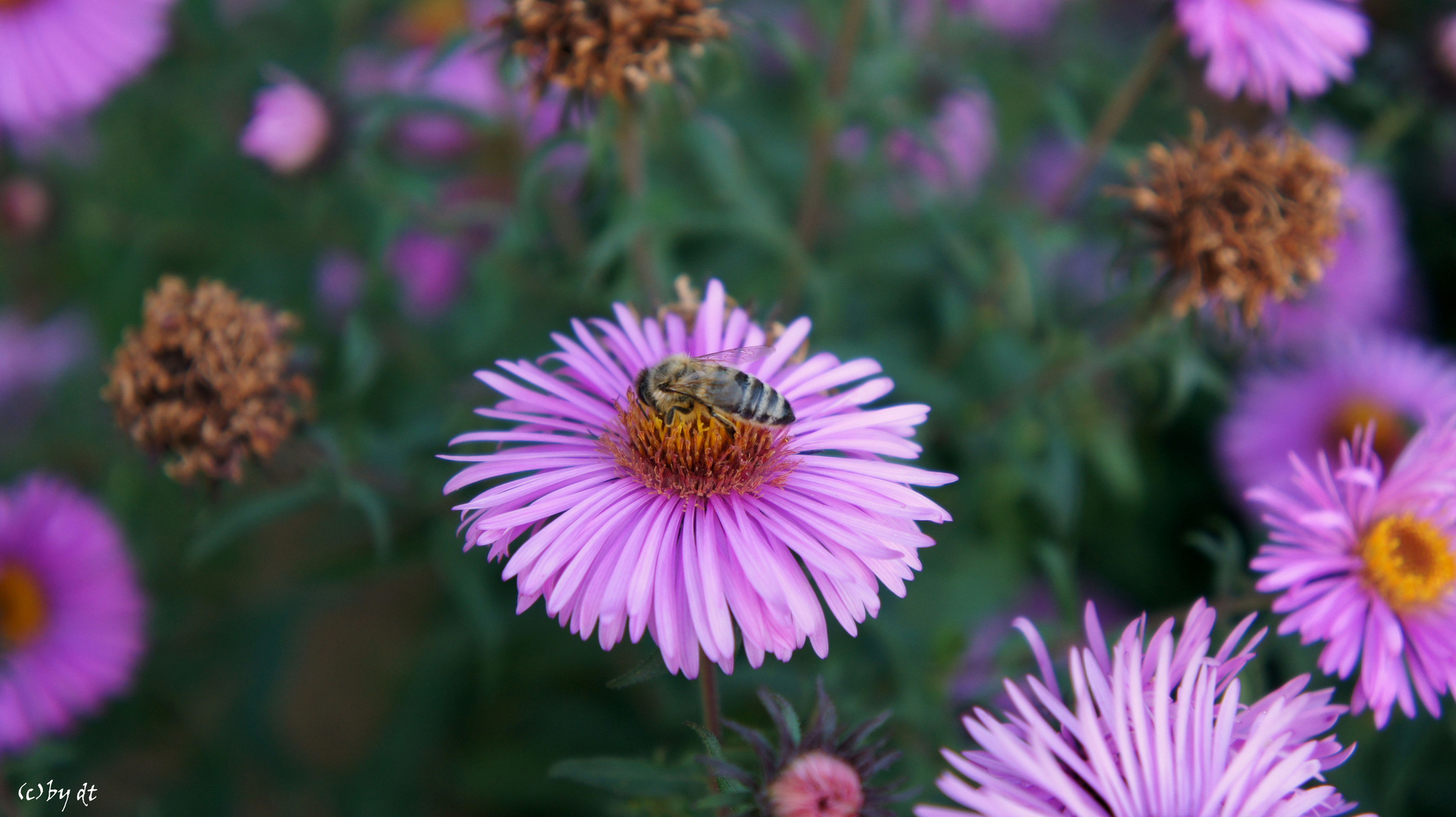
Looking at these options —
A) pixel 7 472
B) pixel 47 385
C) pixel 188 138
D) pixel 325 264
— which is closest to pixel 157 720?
pixel 7 472

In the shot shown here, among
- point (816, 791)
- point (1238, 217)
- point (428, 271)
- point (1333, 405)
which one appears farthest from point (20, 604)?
point (1333, 405)

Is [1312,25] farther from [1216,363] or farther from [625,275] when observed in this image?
[625,275]

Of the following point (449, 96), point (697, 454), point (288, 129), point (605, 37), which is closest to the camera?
point (697, 454)

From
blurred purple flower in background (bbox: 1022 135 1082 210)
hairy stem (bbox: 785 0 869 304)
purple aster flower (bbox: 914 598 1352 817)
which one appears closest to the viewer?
purple aster flower (bbox: 914 598 1352 817)

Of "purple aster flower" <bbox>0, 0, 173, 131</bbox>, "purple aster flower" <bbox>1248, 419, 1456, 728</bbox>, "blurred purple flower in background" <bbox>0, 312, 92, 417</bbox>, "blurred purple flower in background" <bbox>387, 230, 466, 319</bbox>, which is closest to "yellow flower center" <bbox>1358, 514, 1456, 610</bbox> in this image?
"purple aster flower" <bbox>1248, 419, 1456, 728</bbox>

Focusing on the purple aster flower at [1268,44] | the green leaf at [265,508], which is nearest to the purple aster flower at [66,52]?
the green leaf at [265,508]

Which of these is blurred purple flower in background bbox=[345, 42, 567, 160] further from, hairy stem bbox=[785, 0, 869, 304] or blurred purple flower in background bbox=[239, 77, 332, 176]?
hairy stem bbox=[785, 0, 869, 304]

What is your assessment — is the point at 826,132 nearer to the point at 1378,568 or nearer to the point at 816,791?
the point at 1378,568
